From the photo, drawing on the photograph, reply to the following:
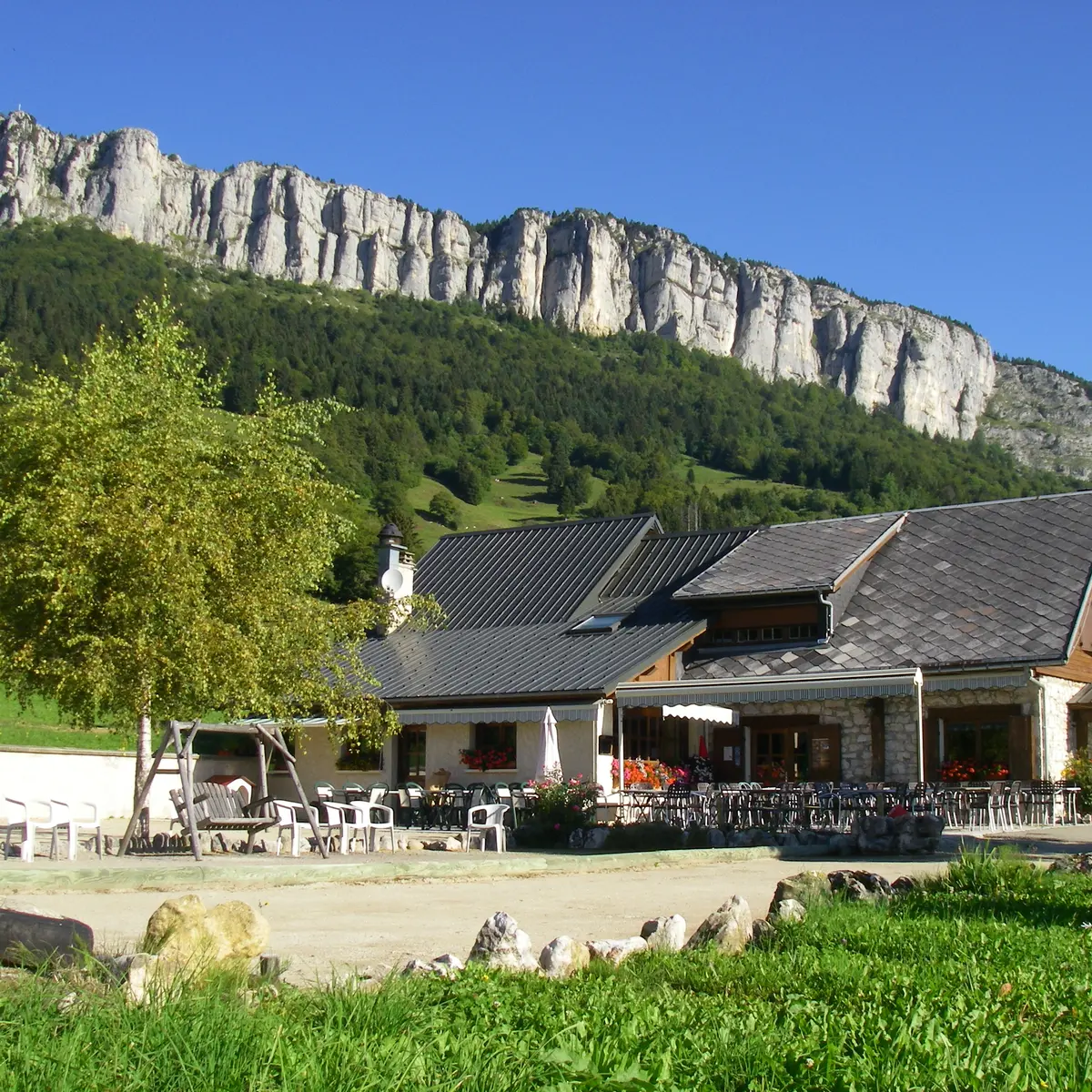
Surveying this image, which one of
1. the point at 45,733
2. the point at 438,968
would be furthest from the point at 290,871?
the point at 45,733

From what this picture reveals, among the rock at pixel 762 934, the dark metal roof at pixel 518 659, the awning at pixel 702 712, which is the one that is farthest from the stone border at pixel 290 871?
the dark metal roof at pixel 518 659

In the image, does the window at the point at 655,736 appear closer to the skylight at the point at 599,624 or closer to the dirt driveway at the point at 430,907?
the skylight at the point at 599,624

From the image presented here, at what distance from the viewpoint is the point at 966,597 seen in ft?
74.4

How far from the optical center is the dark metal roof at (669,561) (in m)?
26.2

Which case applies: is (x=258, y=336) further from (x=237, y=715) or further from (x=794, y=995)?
(x=794, y=995)

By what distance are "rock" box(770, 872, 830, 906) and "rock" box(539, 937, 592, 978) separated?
5.84 ft

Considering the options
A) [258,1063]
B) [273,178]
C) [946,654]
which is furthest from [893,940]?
[273,178]

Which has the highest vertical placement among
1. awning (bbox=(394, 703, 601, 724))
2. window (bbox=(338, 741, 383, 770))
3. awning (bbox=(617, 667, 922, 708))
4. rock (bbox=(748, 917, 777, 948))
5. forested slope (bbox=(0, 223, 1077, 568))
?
forested slope (bbox=(0, 223, 1077, 568))

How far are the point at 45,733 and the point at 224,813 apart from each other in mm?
14702

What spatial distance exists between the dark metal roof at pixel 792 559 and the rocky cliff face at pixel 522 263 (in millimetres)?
115097

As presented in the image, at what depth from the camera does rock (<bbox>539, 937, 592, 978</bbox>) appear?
5211 mm

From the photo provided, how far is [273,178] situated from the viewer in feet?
503

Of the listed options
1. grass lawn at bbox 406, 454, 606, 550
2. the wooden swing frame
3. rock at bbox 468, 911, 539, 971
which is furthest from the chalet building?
grass lawn at bbox 406, 454, 606, 550

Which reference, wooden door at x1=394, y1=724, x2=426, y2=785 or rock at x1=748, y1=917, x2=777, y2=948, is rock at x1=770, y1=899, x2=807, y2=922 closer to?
rock at x1=748, y1=917, x2=777, y2=948
